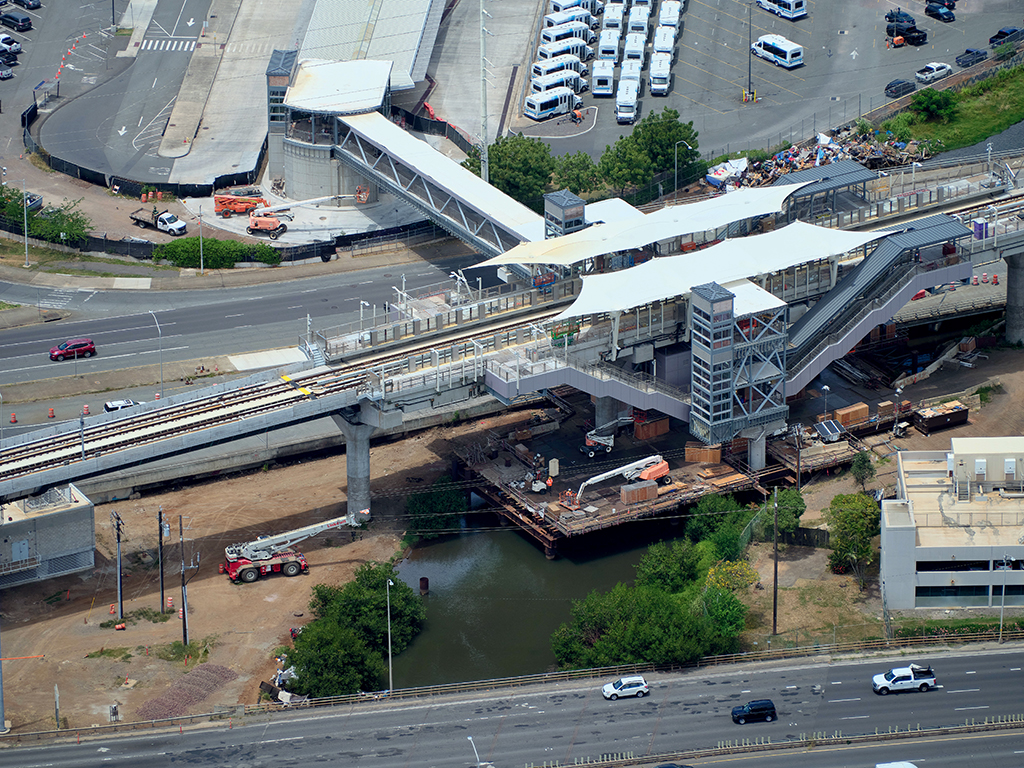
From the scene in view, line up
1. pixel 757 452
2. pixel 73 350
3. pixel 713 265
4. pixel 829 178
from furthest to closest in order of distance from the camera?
1. pixel 73 350
2. pixel 829 178
3. pixel 713 265
4. pixel 757 452

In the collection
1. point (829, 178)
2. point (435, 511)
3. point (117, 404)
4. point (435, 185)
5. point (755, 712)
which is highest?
point (829, 178)

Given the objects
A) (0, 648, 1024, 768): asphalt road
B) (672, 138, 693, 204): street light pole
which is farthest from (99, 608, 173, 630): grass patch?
(672, 138, 693, 204): street light pole

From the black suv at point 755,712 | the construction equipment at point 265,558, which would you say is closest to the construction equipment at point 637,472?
the construction equipment at point 265,558

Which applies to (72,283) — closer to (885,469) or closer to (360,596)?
(360,596)

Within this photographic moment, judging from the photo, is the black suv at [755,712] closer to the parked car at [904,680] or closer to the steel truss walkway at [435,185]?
the parked car at [904,680]

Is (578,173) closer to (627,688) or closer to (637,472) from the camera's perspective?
(637,472)

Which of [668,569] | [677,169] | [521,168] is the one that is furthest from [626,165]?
[668,569]
